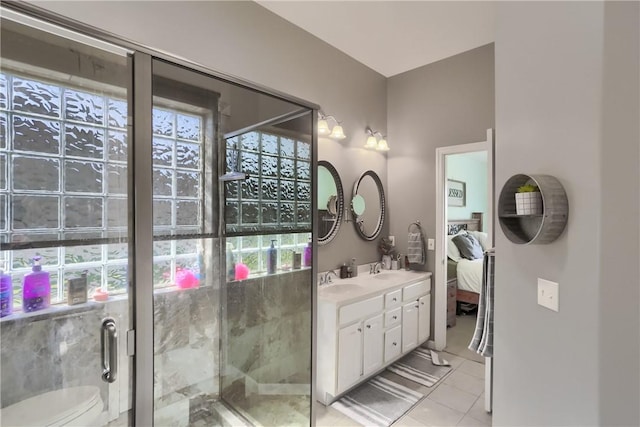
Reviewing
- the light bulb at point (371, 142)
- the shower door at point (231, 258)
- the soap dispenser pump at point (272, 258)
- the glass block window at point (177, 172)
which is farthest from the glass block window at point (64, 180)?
the light bulb at point (371, 142)

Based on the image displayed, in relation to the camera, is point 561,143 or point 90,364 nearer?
point 561,143

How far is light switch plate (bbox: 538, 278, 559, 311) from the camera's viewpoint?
1234mm

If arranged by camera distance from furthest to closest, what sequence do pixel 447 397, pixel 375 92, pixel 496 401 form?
pixel 375 92 < pixel 447 397 < pixel 496 401

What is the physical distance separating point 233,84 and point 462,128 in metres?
2.35

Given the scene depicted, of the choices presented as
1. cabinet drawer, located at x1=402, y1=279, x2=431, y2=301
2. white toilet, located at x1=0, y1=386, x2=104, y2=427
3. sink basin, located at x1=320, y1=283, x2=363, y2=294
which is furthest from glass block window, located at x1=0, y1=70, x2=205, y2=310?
cabinet drawer, located at x1=402, y1=279, x2=431, y2=301

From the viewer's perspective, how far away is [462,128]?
3014mm

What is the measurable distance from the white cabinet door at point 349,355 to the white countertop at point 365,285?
23 cm

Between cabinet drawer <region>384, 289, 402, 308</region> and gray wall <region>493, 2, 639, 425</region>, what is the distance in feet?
4.16

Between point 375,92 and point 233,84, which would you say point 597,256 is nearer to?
point 233,84

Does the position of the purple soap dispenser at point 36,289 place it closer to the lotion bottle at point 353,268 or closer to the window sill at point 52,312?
the window sill at point 52,312

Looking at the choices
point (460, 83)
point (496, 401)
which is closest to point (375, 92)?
point (460, 83)

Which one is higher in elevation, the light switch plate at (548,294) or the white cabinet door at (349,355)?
the light switch plate at (548,294)

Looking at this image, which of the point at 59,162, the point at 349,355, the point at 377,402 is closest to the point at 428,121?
the point at 349,355

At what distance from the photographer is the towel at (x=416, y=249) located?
10.5 feet
